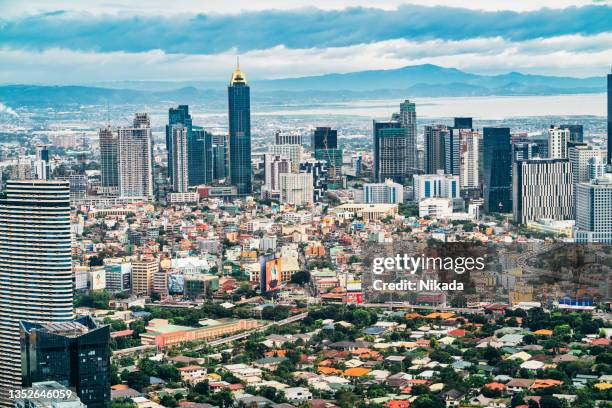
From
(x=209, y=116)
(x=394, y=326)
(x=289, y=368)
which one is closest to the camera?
(x=289, y=368)

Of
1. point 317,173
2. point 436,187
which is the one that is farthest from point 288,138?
point 436,187

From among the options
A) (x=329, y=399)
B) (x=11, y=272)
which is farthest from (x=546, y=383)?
(x=11, y=272)

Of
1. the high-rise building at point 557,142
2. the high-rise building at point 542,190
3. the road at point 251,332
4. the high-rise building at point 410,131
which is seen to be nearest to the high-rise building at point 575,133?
the high-rise building at point 557,142

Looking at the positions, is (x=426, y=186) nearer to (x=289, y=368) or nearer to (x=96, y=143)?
(x=96, y=143)

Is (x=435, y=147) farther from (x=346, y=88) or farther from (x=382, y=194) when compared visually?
(x=346, y=88)

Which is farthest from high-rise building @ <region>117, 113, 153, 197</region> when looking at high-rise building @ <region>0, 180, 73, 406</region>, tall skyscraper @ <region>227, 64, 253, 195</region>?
high-rise building @ <region>0, 180, 73, 406</region>

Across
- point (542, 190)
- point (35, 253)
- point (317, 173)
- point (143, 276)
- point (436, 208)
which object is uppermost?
point (35, 253)

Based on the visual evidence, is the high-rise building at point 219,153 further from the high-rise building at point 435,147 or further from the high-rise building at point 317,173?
the high-rise building at point 435,147
